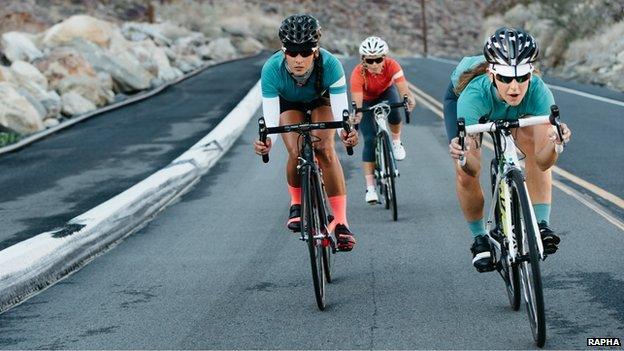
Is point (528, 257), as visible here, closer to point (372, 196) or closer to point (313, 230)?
point (313, 230)

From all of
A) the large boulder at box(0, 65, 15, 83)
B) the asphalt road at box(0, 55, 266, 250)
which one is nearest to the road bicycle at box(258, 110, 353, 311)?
the asphalt road at box(0, 55, 266, 250)

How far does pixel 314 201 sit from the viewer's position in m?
8.02

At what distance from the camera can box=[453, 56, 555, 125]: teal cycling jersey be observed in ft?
23.3

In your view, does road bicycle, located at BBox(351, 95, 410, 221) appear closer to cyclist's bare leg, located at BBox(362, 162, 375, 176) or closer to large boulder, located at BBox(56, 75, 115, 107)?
cyclist's bare leg, located at BBox(362, 162, 375, 176)

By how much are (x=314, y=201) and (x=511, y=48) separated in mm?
2024

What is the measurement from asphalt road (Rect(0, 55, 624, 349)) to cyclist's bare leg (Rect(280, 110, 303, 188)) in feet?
2.42

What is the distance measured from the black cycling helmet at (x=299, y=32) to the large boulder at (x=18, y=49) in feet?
93.9

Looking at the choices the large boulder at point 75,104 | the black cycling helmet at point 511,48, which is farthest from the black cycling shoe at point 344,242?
the large boulder at point 75,104

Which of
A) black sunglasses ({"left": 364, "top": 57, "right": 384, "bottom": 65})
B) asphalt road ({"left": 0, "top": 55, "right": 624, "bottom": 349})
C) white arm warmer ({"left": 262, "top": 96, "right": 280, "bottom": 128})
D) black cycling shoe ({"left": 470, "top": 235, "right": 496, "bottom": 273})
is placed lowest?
asphalt road ({"left": 0, "top": 55, "right": 624, "bottom": 349})

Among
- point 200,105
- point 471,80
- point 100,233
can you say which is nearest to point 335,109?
point 471,80

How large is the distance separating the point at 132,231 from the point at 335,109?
3.84 meters

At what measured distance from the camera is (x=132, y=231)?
37.4 feet

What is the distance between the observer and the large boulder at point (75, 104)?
1054 inches

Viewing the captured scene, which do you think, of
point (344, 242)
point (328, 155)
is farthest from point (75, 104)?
point (344, 242)
